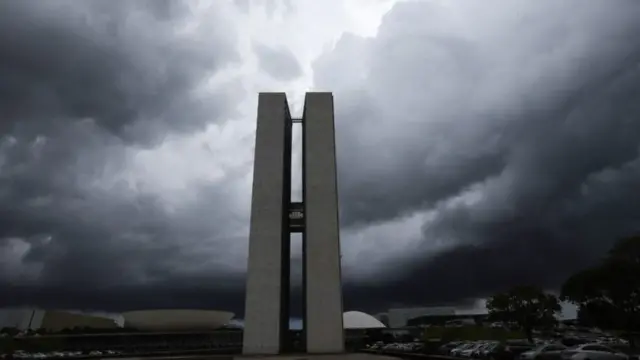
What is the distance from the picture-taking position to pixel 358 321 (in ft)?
284

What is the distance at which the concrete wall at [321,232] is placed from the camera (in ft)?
121

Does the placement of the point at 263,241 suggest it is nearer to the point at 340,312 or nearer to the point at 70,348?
the point at 340,312

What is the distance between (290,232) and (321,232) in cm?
591

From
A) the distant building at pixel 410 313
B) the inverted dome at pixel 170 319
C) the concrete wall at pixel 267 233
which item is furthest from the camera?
the distant building at pixel 410 313

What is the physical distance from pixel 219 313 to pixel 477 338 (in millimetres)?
33884

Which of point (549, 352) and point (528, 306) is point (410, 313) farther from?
point (549, 352)

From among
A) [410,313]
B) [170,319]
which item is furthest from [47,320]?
[410,313]

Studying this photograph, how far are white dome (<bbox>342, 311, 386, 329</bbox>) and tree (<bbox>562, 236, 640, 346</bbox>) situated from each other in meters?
53.7

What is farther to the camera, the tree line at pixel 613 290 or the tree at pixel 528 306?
the tree at pixel 528 306

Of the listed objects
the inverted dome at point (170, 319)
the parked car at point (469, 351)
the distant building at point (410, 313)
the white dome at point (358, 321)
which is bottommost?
the parked car at point (469, 351)

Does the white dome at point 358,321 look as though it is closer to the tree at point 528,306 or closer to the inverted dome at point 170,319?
the inverted dome at point 170,319

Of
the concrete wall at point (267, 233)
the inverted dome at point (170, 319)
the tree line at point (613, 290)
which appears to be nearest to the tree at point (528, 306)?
the tree line at point (613, 290)

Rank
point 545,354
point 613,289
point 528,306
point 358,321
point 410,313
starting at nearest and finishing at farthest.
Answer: point 545,354
point 613,289
point 528,306
point 358,321
point 410,313

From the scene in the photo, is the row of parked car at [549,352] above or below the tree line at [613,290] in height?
below
